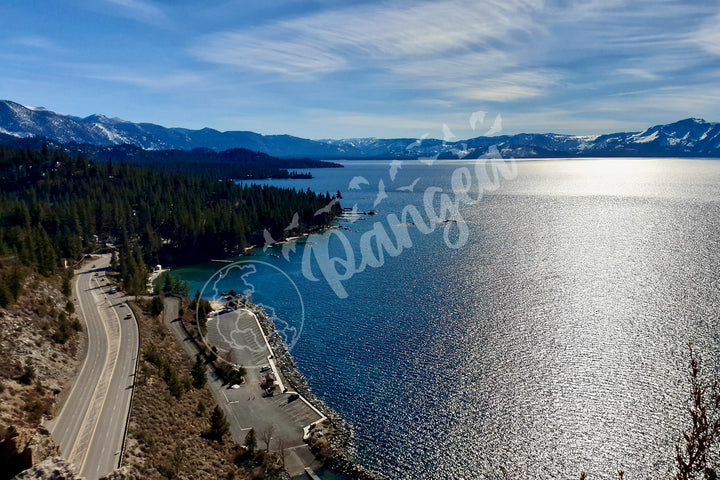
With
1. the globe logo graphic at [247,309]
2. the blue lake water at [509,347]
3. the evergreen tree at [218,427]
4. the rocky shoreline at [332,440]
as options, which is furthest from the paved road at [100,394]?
the blue lake water at [509,347]

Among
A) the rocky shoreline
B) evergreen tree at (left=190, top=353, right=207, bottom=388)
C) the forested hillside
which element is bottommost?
the rocky shoreline

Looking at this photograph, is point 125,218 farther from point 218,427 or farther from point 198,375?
point 218,427

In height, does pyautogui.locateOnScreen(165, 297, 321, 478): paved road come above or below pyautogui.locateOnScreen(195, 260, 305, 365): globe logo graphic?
below

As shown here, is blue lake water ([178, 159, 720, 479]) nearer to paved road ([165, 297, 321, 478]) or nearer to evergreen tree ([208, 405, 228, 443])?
paved road ([165, 297, 321, 478])

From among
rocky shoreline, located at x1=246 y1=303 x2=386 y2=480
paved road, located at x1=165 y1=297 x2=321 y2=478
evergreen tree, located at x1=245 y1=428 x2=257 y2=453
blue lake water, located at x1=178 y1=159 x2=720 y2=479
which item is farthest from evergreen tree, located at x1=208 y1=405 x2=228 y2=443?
blue lake water, located at x1=178 y1=159 x2=720 y2=479

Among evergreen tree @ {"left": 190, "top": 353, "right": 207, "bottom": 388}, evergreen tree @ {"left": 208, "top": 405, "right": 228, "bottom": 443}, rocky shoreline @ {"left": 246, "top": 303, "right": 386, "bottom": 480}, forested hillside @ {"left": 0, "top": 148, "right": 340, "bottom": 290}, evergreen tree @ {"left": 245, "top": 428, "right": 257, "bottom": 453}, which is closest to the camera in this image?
rocky shoreline @ {"left": 246, "top": 303, "right": 386, "bottom": 480}

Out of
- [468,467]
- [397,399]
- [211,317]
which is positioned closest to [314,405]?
[397,399]

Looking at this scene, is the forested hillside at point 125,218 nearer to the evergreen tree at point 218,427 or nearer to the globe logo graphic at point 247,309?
the globe logo graphic at point 247,309
